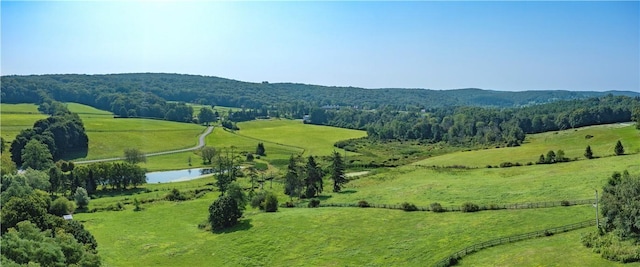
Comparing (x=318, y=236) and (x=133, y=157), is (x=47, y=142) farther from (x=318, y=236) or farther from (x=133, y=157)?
(x=318, y=236)

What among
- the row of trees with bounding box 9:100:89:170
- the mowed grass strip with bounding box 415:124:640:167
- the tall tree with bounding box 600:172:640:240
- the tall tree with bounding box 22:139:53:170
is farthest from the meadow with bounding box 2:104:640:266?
the row of trees with bounding box 9:100:89:170

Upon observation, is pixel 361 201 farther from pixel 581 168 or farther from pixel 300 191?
pixel 581 168

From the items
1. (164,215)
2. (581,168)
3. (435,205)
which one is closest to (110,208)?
(164,215)

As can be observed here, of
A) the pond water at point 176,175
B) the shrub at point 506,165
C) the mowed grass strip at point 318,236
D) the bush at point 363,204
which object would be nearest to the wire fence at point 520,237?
the mowed grass strip at point 318,236

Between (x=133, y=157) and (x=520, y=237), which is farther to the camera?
(x=133, y=157)

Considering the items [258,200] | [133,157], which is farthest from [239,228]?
[133,157]
